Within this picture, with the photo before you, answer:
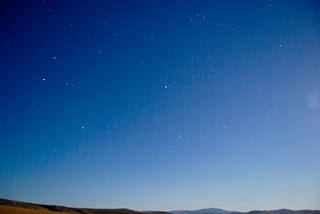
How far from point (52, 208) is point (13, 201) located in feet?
64.7

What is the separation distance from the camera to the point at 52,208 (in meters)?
101

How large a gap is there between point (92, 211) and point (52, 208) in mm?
16598

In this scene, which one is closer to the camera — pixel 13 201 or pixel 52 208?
pixel 52 208

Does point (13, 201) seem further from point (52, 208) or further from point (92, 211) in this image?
point (92, 211)

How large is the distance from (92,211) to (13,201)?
26.7m

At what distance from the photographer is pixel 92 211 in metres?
114

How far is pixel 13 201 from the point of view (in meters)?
112

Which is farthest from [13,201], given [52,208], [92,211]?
[92,211]

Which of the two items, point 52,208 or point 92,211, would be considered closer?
point 52,208
